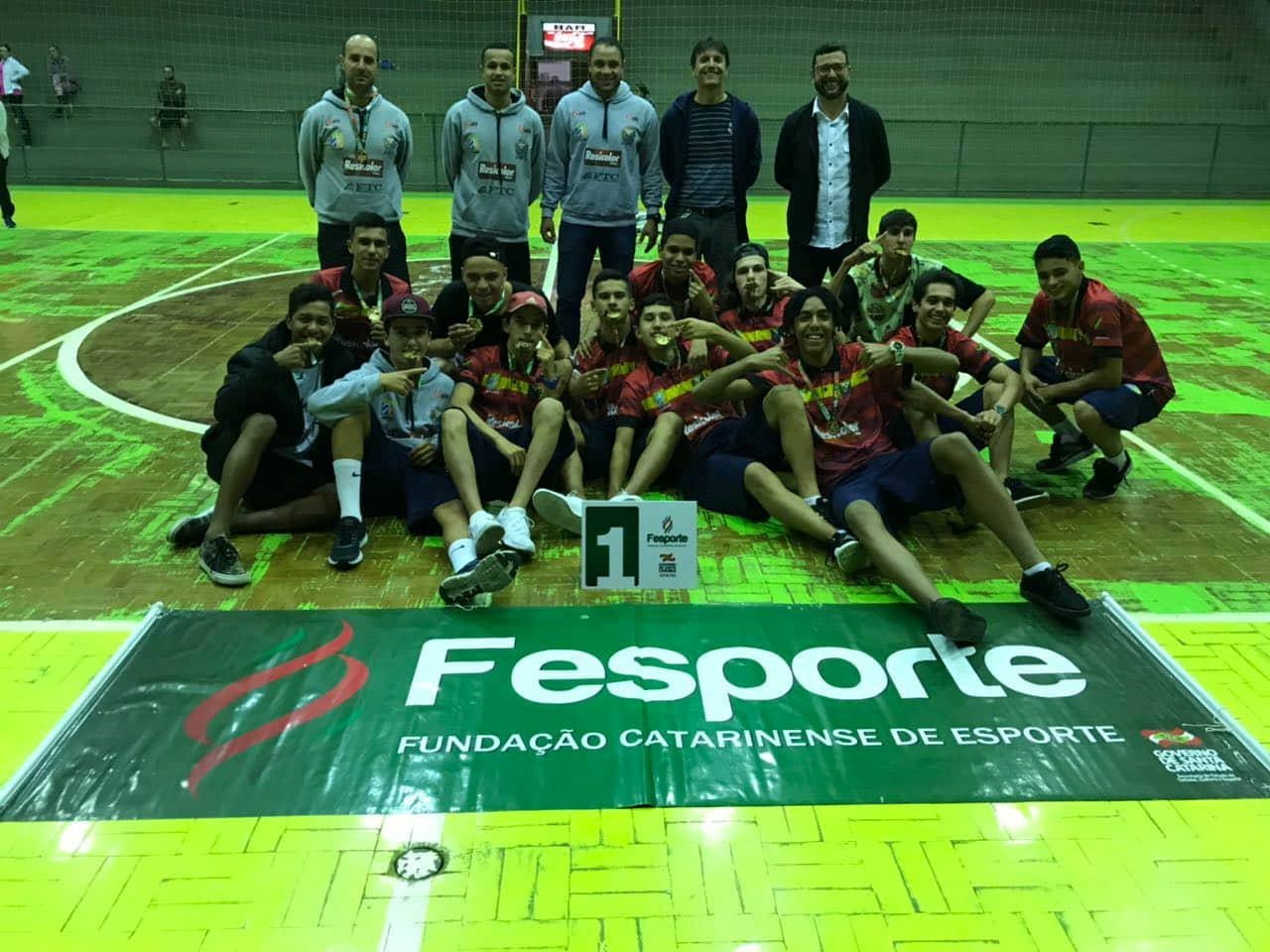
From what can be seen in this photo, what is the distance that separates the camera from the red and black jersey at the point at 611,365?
5781 millimetres

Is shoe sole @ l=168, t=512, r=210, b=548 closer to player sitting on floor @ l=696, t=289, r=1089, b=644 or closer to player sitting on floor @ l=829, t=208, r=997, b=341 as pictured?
player sitting on floor @ l=696, t=289, r=1089, b=644

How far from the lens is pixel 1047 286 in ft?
18.3

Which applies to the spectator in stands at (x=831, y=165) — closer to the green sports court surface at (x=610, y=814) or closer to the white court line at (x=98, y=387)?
the green sports court surface at (x=610, y=814)

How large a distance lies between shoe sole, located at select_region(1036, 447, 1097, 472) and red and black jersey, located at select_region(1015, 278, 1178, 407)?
1.44 feet

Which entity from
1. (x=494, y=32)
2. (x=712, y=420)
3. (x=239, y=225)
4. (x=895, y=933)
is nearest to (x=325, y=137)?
(x=712, y=420)

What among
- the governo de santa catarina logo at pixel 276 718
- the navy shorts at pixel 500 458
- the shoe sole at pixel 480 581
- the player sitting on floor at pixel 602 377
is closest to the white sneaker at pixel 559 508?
the player sitting on floor at pixel 602 377

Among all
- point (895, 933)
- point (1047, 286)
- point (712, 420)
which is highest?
point (1047, 286)

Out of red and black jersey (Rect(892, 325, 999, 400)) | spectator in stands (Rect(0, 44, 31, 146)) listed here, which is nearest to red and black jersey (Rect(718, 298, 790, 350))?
red and black jersey (Rect(892, 325, 999, 400))

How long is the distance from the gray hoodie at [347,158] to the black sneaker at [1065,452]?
428cm

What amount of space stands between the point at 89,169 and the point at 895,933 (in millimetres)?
20753

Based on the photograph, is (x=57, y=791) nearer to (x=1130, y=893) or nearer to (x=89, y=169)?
(x=1130, y=893)

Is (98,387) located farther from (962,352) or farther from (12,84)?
(12,84)

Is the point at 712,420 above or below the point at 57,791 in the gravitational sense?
above

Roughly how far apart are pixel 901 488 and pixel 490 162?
374 cm
